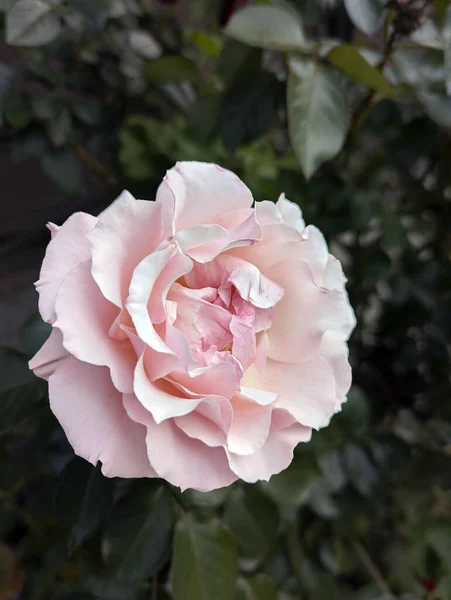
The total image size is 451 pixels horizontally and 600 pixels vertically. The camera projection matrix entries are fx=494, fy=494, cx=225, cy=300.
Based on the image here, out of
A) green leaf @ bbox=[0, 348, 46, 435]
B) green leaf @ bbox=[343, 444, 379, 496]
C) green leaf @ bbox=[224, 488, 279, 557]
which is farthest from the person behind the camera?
green leaf @ bbox=[343, 444, 379, 496]

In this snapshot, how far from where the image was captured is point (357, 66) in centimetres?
48

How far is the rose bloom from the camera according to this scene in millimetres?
287

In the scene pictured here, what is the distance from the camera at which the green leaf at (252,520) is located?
559mm

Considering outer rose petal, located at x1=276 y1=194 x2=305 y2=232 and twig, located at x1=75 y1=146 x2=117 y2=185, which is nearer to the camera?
outer rose petal, located at x1=276 y1=194 x2=305 y2=232

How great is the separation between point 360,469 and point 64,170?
2.09ft

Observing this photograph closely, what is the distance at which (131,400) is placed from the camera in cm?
29

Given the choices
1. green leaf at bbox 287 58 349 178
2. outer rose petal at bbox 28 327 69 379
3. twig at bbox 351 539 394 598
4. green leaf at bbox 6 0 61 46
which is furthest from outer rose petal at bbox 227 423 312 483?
twig at bbox 351 539 394 598

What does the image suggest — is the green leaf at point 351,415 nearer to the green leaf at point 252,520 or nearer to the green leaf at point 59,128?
the green leaf at point 252,520

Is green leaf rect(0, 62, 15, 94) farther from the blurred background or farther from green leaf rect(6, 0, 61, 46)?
green leaf rect(6, 0, 61, 46)

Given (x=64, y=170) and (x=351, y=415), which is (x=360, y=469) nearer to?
(x=351, y=415)

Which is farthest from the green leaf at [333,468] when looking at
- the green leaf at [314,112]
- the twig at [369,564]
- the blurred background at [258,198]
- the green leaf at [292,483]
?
the green leaf at [314,112]

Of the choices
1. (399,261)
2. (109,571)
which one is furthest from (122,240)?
(399,261)

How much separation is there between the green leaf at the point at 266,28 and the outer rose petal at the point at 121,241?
250 mm

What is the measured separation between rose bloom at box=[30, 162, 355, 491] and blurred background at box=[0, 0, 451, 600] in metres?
0.13
